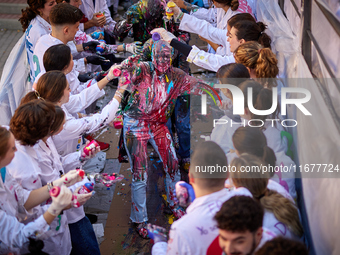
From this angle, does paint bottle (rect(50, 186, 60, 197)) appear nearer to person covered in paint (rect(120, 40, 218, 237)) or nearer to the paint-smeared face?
person covered in paint (rect(120, 40, 218, 237))

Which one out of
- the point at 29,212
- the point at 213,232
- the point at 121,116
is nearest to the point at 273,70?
the point at 121,116

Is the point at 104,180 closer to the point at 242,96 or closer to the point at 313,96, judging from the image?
the point at 242,96

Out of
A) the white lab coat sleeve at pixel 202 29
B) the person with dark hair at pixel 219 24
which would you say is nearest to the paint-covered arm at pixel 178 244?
the person with dark hair at pixel 219 24

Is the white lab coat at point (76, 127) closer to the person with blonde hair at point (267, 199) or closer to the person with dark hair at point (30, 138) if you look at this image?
the person with dark hair at point (30, 138)

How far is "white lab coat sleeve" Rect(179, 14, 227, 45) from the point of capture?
379cm

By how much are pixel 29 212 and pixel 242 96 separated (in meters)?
1.65

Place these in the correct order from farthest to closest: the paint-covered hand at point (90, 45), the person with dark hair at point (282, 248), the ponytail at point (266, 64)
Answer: the paint-covered hand at point (90, 45) → the ponytail at point (266, 64) → the person with dark hair at point (282, 248)

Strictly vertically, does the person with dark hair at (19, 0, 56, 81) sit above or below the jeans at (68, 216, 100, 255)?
above

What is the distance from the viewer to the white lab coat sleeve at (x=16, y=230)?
181 centimetres

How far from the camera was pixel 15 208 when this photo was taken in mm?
2016

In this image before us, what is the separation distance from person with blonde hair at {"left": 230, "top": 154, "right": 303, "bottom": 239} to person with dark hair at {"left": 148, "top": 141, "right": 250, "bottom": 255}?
0.12 metres

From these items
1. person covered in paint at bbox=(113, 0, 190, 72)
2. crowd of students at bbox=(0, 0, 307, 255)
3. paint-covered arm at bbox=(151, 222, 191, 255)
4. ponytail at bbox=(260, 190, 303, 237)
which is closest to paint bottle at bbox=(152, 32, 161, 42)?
crowd of students at bbox=(0, 0, 307, 255)

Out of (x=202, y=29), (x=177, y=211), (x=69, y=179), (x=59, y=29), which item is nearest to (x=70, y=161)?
(x=69, y=179)

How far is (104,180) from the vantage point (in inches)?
97.4
